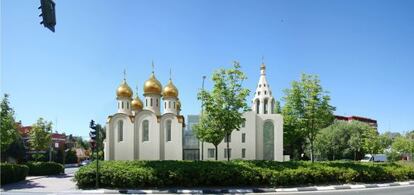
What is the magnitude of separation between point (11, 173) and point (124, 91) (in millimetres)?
20381

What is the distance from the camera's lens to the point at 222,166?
2431cm

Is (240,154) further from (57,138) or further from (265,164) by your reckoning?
(57,138)

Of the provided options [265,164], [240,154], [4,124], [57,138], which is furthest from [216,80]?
[57,138]

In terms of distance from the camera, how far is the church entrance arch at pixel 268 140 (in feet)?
161

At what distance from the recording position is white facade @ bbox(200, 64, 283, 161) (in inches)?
1937

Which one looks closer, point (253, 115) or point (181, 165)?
point (181, 165)

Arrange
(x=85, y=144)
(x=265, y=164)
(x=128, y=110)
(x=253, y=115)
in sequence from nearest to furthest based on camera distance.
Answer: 1. (x=265, y=164)
2. (x=128, y=110)
3. (x=253, y=115)
4. (x=85, y=144)

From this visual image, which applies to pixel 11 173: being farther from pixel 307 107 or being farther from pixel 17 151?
pixel 17 151

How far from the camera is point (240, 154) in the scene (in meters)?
50.1

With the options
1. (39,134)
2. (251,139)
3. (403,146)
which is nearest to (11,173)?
(39,134)

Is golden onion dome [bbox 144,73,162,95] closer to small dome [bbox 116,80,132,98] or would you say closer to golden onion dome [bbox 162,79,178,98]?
golden onion dome [bbox 162,79,178,98]

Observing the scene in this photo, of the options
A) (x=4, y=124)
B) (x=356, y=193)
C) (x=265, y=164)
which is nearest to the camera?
(x=356, y=193)

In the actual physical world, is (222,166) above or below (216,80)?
below

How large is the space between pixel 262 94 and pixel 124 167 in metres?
29.1
